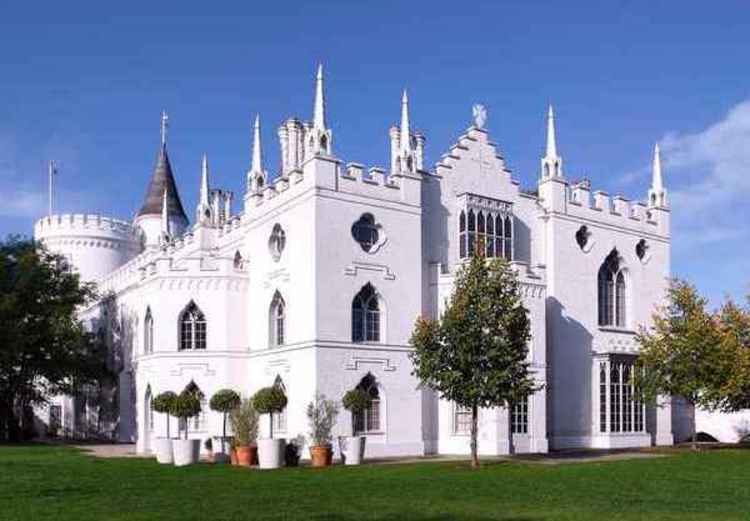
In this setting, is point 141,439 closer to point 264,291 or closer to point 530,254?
point 264,291

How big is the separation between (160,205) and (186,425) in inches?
1289

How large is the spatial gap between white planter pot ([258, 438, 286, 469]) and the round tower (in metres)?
34.5

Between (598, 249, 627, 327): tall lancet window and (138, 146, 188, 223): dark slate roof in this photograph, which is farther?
(138, 146, 188, 223): dark slate roof

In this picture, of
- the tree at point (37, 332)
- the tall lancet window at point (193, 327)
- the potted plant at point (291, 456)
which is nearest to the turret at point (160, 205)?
the tree at point (37, 332)

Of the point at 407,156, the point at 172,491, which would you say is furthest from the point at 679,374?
the point at 172,491

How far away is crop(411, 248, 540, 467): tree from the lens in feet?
86.8

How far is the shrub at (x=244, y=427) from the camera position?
28.7m

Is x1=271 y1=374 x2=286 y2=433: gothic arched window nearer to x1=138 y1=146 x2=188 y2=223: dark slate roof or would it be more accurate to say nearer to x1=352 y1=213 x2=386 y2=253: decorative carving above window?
x1=352 y1=213 x2=386 y2=253: decorative carving above window

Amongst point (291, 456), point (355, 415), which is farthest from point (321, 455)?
point (355, 415)

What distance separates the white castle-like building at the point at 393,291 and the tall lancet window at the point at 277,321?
0.06 metres

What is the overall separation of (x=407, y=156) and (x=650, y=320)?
1568 centimetres

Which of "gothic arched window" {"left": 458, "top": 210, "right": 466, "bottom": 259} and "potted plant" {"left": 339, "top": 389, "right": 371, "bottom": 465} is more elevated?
"gothic arched window" {"left": 458, "top": 210, "right": 466, "bottom": 259}

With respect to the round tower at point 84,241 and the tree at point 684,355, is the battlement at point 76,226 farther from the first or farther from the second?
the tree at point 684,355

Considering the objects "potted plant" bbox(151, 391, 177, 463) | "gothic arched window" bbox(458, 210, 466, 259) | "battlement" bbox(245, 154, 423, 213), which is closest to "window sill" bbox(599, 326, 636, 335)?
"gothic arched window" bbox(458, 210, 466, 259)
